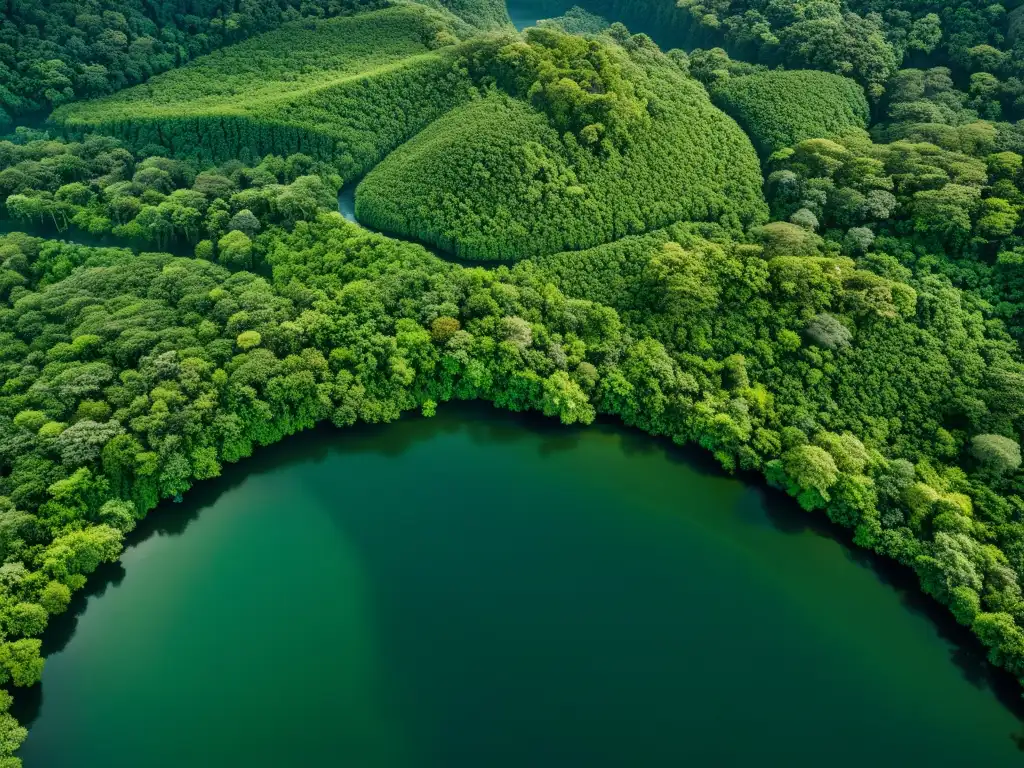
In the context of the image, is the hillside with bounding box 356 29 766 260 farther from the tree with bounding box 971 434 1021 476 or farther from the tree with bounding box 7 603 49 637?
the tree with bounding box 7 603 49 637

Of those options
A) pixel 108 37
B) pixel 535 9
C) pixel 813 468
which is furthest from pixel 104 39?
pixel 813 468

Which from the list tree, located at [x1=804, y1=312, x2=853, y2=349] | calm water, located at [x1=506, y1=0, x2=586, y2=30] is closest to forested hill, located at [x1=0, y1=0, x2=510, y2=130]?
calm water, located at [x1=506, y1=0, x2=586, y2=30]

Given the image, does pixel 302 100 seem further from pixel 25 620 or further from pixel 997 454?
pixel 997 454

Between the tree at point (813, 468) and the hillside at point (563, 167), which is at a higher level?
the hillside at point (563, 167)

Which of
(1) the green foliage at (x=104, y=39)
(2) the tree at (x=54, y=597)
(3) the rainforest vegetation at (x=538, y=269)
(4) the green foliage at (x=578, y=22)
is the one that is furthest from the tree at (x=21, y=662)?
(4) the green foliage at (x=578, y=22)

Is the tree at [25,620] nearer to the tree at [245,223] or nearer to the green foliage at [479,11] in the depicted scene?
the tree at [245,223]

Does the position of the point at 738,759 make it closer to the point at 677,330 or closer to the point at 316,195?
the point at 677,330
